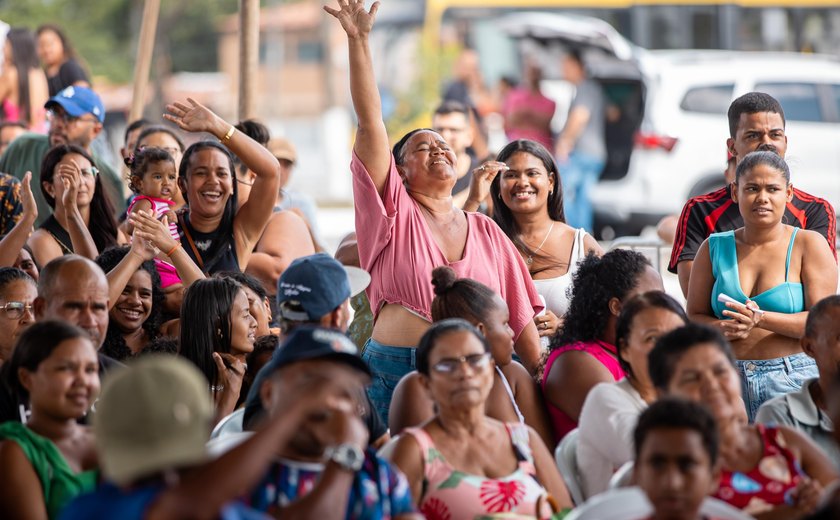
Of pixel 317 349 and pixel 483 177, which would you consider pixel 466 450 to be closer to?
pixel 317 349

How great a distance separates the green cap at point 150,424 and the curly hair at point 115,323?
2655 millimetres

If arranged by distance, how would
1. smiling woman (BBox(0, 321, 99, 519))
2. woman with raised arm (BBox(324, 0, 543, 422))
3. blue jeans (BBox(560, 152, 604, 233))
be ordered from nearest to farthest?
smiling woman (BBox(0, 321, 99, 519)) → woman with raised arm (BBox(324, 0, 543, 422)) → blue jeans (BBox(560, 152, 604, 233))

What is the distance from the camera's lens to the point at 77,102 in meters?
7.41

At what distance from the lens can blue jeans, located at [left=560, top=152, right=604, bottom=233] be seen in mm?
12445

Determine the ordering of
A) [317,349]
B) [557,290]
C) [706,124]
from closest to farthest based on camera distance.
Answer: [317,349] < [557,290] < [706,124]

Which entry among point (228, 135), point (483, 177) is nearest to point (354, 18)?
point (228, 135)

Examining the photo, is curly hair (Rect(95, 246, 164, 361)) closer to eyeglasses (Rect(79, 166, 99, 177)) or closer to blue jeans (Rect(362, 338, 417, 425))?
eyeglasses (Rect(79, 166, 99, 177))

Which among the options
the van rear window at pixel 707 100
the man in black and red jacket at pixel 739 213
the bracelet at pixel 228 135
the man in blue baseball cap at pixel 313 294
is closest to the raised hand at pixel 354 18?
the bracelet at pixel 228 135

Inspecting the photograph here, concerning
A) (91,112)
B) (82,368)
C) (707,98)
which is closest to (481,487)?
(82,368)

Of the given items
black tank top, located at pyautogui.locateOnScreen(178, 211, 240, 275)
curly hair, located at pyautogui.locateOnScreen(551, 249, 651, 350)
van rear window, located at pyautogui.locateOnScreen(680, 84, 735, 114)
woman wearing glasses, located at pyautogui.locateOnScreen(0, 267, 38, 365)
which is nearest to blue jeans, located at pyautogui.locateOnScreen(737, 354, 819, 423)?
curly hair, located at pyautogui.locateOnScreen(551, 249, 651, 350)

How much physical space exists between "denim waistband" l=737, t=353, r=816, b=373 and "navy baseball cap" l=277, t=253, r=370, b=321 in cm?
185

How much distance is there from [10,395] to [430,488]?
1.35 meters

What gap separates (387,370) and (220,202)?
1373 mm

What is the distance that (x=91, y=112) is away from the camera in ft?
24.5
